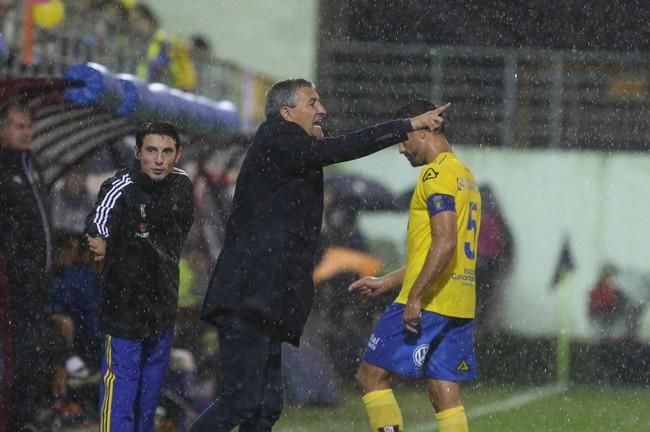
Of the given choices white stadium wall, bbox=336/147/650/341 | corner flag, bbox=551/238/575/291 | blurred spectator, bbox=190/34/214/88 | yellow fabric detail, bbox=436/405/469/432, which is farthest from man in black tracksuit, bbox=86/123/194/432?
corner flag, bbox=551/238/575/291

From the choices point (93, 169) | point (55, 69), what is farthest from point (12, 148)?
point (93, 169)

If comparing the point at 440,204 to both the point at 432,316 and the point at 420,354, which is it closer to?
the point at 432,316

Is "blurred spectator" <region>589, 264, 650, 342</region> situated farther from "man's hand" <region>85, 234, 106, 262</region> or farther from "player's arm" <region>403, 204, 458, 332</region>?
"man's hand" <region>85, 234, 106, 262</region>

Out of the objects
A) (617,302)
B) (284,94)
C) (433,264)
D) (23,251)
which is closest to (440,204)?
(433,264)

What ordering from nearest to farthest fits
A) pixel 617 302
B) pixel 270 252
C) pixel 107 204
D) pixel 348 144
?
pixel 348 144 → pixel 270 252 → pixel 107 204 → pixel 617 302

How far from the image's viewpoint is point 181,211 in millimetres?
8422

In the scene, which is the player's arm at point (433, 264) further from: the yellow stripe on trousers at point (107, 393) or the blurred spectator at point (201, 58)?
the blurred spectator at point (201, 58)

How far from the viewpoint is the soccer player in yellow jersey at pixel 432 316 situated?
27.0ft

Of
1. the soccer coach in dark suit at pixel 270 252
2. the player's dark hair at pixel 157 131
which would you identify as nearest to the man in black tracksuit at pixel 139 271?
the player's dark hair at pixel 157 131

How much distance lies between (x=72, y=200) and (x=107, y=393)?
14.0 ft

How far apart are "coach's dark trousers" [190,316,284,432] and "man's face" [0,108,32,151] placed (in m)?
2.23

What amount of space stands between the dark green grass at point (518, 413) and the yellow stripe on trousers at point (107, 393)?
3.04 m

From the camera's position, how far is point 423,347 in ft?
27.1

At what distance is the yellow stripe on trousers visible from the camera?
823cm
